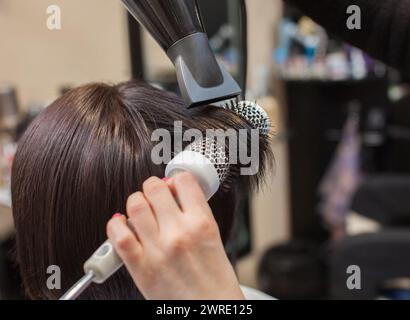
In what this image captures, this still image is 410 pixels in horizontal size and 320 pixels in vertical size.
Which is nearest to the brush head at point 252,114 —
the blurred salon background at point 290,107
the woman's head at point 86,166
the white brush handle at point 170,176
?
the woman's head at point 86,166

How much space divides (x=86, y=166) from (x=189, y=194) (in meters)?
0.20

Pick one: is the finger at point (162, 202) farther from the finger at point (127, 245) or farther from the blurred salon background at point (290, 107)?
the blurred salon background at point (290, 107)

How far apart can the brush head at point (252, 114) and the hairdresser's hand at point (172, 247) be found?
0.61ft

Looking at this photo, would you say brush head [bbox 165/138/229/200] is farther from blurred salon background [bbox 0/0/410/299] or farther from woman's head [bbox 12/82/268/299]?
blurred salon background [bbox 0/0/410/299]

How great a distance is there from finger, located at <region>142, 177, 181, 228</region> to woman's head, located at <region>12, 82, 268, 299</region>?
158mm

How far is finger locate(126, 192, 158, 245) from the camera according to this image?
41 cm

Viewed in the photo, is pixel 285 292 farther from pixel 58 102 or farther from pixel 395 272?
pixel 58 102

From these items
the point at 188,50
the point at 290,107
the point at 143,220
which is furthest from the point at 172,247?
the point at 290,107

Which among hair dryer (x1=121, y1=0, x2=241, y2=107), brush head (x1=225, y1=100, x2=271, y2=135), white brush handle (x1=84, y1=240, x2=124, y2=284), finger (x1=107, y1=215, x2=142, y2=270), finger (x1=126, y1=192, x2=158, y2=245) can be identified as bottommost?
white brush handle (x1=84, y1=240, x2=124, y2=284)

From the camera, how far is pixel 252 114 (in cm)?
59

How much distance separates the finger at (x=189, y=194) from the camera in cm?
42

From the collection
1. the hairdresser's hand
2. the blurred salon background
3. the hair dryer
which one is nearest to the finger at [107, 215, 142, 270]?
the hairdresser's hand

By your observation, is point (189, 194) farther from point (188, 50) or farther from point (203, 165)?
point (188, 50)

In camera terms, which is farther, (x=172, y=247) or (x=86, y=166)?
(x=86, y=166)
